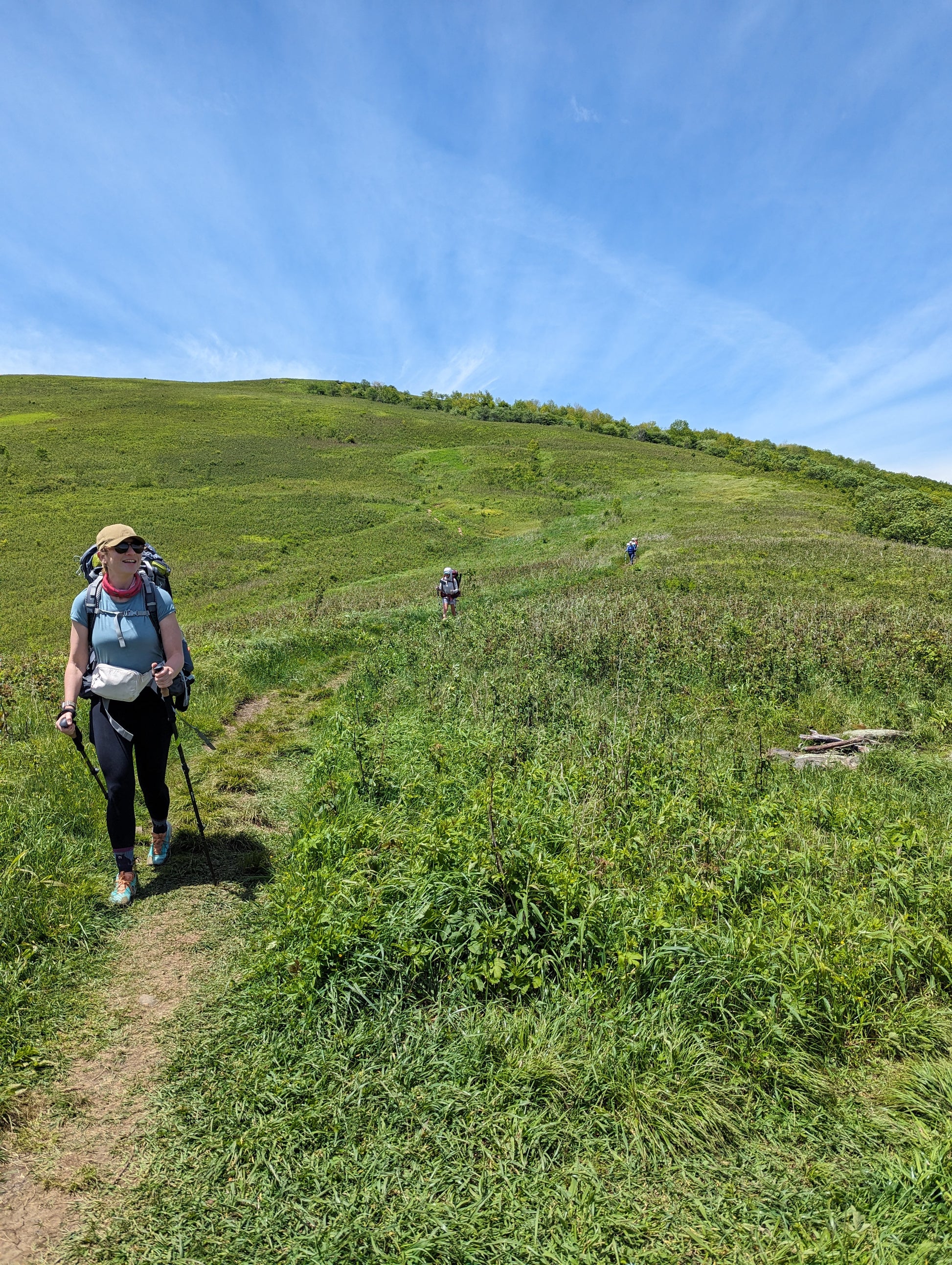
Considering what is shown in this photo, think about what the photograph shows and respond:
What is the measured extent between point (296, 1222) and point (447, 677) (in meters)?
6.81

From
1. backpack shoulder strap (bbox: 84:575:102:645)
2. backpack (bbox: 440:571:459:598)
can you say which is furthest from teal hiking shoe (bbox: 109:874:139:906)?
backpack (bbox: 440:571:459:598)

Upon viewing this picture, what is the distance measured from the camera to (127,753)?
4.57 meters

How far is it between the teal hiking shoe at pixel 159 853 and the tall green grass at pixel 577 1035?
1.00 metres

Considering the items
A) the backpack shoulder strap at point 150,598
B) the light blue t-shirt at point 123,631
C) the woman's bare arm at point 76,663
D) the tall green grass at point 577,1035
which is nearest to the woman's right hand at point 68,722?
the woman's bare arm at point 76,663

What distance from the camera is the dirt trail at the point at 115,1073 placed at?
2504mm

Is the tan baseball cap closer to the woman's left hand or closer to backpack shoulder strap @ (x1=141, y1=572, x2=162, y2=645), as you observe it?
backpack shoulder strap @ (x1=141, y1=572, x2=162, y2=645)

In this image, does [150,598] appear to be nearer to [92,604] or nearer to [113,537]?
[92,604]

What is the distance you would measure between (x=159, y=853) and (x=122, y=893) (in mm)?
581

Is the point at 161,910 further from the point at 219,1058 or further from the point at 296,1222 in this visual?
the point at 296,1222

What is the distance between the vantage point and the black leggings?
4.48 meters

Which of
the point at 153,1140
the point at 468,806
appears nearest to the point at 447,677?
the point at 468,806

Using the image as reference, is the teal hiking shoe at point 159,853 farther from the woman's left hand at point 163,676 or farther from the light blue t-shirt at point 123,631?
the light blue t-shirt at point 123,631

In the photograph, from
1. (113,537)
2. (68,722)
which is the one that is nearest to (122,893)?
(68,722)

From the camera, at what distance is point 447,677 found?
9039 mm
